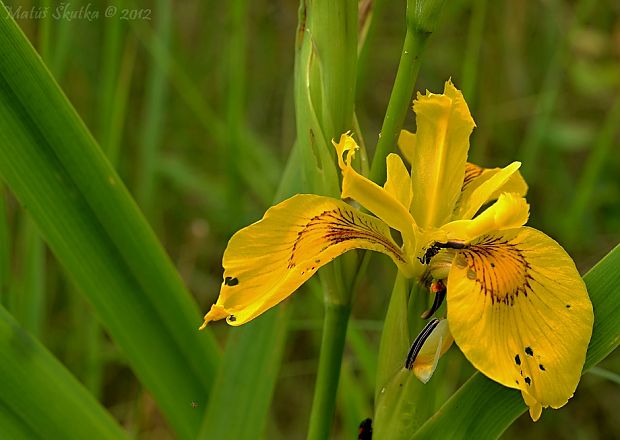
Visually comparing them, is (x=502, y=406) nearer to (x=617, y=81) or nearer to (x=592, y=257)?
(x=592, y=257)

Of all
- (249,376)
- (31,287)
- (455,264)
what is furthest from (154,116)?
(455,264)

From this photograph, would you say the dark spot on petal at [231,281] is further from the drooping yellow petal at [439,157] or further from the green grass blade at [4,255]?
the green grass blade at [4,255]

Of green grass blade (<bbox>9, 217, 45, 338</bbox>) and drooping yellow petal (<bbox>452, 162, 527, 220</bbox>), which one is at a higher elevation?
drooping yellow petal (<bbox>452, 162, 527, 220</bbox>)

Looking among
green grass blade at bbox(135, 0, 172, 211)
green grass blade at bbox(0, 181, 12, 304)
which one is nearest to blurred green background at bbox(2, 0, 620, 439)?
green grass blade at bbox(135, 0, 172, 211)

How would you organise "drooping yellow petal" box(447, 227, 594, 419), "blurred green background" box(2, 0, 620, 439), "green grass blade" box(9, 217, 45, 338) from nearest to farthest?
"drooping yellow petal" box(447, 227, 594, 419) → "green grass blade" box(9, 217, 45, 338) → "blurred green background" box(2, 0, 620, 439)

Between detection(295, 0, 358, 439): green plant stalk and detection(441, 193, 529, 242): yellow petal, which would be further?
detection(295, 0, 358, 439): green plant stalk

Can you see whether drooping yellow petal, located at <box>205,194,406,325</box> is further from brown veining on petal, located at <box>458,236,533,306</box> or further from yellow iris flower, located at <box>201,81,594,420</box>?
brown veining on petal, located at <box>458,236,533,306</box>

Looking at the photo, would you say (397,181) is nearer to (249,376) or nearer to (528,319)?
(528,319)

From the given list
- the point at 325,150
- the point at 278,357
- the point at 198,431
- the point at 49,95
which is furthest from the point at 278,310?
the point at 49,95
